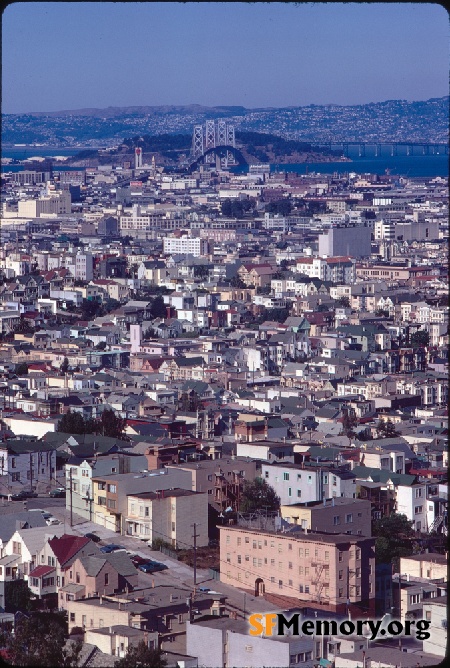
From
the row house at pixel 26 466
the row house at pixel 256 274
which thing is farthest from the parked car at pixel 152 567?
the row house at pixel 256 274

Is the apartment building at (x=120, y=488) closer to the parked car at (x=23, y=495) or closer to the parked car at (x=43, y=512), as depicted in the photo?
the parked car at (x=43, y=512)

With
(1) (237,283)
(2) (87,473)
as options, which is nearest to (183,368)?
(2) (87,473)

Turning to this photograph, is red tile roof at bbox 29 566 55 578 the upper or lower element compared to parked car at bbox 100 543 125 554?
upper

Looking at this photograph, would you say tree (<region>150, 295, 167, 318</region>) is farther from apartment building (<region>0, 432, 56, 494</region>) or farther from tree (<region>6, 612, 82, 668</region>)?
tree (<region>6, 612, 82, 668</region>)

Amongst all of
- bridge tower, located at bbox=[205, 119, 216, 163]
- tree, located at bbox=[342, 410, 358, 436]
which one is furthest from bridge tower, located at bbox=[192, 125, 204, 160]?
tree, located at bbox=[342, 410, 358, 436]

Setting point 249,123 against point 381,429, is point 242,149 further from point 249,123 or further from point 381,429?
point 381,429

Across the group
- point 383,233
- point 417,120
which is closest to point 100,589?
point 383,233
